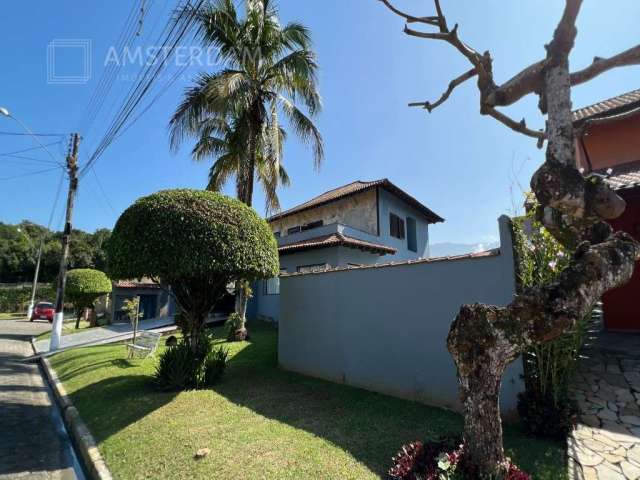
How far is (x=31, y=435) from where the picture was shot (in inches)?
227

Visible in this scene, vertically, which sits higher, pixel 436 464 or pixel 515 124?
pixel 515 124

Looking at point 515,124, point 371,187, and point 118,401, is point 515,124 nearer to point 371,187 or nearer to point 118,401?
point 118,401

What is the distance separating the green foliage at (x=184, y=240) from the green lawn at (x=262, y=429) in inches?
99.4

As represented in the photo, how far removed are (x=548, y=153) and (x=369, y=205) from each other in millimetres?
14765

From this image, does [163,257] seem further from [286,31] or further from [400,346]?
[286,31]

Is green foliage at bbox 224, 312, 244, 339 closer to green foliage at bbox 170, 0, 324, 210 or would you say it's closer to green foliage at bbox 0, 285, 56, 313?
green foliage at bbox 170, 0, 324, 210

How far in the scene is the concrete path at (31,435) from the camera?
463cm

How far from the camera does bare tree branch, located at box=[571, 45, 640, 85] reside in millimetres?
3691

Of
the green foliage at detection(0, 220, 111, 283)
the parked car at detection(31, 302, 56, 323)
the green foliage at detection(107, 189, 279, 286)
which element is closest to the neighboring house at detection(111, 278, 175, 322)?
the parked car at detection(31, 302, 56, 323)

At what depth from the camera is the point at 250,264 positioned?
7465 millimetres

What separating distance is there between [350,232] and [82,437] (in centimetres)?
1246

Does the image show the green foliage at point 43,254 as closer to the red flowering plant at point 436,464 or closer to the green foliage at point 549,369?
the red flowering plant at point 436,464

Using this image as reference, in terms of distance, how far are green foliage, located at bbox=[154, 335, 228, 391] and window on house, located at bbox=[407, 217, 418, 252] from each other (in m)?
15.5

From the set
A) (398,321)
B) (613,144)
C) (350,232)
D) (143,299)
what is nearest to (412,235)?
(350,232)
